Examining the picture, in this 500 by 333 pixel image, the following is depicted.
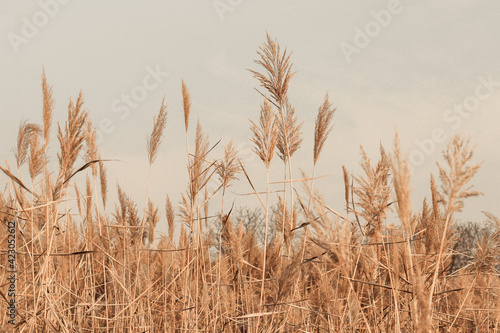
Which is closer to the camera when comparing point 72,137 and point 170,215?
point 72,137

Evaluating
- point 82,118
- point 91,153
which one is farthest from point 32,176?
point 82,118

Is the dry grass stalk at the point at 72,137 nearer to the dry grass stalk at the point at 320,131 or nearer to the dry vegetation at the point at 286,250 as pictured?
the dry vegetation at the point at 286,250

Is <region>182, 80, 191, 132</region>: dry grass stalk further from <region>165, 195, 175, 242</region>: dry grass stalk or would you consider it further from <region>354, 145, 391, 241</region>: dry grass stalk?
<region>165, 195, 175, 242</region>: dry grass stalk

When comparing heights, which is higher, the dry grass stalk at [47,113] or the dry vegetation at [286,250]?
the dry grass stalk at [47,113]

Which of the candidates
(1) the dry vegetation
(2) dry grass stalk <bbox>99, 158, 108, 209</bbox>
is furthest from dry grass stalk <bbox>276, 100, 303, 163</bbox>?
(2) dry grass stalk <bbox>99, 158, 108, 209</bbox>

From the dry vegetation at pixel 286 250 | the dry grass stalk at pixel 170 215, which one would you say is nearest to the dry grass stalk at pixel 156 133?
the dry vegetation at pixel 286 250

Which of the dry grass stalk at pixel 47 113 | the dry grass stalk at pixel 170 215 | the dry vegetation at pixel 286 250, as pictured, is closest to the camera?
the dry vegetation at pixel 286 250

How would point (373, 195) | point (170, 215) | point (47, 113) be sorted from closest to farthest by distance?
point (373, 195), point (47, 113), point (170, 215)

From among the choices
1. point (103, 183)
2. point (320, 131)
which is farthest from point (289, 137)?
point (103, 183)

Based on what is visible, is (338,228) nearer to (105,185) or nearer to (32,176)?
(32,176)

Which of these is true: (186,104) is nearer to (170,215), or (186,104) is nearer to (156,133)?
(156,133)

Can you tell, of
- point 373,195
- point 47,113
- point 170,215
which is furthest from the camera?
point 170,215

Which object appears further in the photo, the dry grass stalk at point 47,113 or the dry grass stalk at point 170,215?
the dry grass stalk at point 170,215

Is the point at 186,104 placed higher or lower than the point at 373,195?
higher
